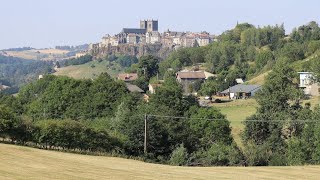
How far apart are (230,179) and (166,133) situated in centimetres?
2068

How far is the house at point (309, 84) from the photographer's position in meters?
81.3

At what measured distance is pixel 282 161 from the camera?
146 feet

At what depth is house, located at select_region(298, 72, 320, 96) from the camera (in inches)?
3199

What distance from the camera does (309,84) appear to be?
82.3 meters

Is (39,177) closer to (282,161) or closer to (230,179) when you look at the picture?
(230,179)

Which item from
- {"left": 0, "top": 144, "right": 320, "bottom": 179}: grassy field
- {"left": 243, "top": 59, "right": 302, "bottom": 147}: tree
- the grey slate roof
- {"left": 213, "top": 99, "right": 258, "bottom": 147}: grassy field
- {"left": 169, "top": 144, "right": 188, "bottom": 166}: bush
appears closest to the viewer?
{"left": 0, "top": 144, "right": 320, "bottom": 179}: grassy field

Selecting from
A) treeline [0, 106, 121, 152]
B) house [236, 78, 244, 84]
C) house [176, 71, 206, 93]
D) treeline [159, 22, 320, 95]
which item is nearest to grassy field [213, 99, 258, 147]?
treeline [0, 106, 121, 152]

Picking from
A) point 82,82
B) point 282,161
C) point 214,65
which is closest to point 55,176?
point 282,161

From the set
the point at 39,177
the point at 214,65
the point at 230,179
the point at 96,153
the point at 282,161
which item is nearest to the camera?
the point at 39,177

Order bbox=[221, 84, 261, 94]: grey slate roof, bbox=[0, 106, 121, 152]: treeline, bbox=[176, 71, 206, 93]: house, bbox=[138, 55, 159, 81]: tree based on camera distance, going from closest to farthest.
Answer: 1. bbox=[0, 106, 121, 152]: treeline
2. bbox=[221, 84, 261, 94]: grey slate roof
3. bbox=[176, 71, 206, 93]: house
4. bbox=[138, 55, 159, 81]: tree

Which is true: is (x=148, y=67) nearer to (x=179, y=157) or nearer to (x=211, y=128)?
(x=211, y=128)

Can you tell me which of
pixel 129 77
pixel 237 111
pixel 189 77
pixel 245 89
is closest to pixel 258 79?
pixel 245 89

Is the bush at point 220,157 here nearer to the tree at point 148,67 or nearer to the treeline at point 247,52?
the treeline at point 247,52

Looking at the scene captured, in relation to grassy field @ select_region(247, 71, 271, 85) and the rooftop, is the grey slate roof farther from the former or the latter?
the rooftop
